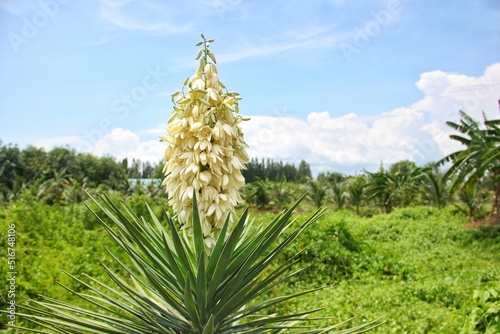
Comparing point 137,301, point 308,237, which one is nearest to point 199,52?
point 137,301

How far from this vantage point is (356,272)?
24.3ft

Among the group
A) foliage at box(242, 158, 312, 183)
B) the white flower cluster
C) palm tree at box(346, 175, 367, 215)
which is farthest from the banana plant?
Result: foliage at box(242, 158, 312, 183)

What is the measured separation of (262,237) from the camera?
44.0 inches

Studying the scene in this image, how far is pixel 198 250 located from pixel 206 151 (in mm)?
340

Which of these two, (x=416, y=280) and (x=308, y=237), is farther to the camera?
(x=308, y=237)

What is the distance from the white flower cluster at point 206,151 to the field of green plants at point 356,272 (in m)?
1.78

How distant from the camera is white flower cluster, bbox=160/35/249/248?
1271mm

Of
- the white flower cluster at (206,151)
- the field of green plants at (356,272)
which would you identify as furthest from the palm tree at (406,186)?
the white flower cluster at (206,151)

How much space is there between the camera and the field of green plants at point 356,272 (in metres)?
4.63

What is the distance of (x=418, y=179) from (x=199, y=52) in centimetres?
2405

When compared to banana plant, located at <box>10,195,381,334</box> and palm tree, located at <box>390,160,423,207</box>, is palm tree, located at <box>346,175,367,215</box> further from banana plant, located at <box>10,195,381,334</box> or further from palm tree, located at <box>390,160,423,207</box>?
banana plant, located at <box>10,195,381,334</box>

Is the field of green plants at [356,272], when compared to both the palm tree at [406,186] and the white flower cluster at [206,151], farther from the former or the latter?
the palm tree at [406,186]

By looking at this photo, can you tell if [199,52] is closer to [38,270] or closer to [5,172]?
[38,270]

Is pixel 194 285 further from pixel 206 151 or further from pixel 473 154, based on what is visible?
pixel 473 154
